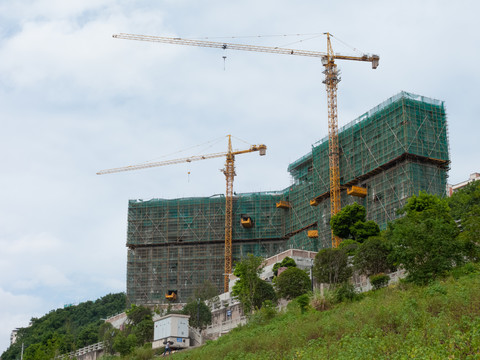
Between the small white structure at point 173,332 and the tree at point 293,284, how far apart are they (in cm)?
918

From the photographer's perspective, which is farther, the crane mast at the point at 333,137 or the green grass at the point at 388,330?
the crane mast at the point at 333,137

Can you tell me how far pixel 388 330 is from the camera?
27594mm

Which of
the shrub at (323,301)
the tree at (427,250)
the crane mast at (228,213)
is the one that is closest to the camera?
the tree at (427,250)

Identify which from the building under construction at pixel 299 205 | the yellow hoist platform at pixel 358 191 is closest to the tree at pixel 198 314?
the building under construction at pixel 299 205

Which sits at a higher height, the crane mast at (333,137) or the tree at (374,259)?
the crane mast at (333,137)

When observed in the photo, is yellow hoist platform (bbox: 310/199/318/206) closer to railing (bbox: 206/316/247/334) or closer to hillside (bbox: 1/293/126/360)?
railing (bbox: 206/316/247/334)

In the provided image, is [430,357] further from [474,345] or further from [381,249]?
[381,249]

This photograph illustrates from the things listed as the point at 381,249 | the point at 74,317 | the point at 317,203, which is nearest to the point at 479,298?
the point at 381,249

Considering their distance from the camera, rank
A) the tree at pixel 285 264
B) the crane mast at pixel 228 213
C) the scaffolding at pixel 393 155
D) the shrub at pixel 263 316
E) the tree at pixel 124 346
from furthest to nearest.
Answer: the crane mast at pixel 228 213, the scaffolding at pixel 393 155, the tree at pixel 285 264, the tree at pixel 124 346, the shrub at pixel 263 316

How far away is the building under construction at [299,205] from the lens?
81125mm

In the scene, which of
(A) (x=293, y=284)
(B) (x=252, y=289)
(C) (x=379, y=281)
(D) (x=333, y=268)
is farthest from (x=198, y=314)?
(C) (x=379, y=281)

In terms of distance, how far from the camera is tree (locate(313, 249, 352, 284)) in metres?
48.6

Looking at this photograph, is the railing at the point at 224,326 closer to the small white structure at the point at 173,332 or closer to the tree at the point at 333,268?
the small white structure at the point at 173,332

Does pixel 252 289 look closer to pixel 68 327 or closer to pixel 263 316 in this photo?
pixel 263 316
